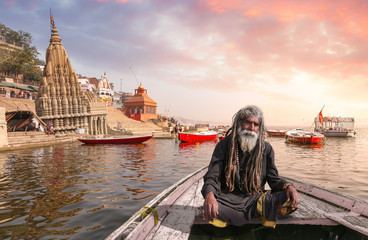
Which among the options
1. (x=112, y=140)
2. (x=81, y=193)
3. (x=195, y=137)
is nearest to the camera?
(x=81, y=193)

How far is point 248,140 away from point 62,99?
3276cm

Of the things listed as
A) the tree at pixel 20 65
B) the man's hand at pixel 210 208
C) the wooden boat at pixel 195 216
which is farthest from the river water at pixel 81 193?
the tree at pixel 20 65

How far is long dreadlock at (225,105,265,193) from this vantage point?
9.52ft

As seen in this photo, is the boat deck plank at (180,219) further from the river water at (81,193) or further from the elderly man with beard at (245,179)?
the river water at (81,193)

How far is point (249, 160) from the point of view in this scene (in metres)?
2.99

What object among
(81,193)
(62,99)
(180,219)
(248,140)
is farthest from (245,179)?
(62,99)

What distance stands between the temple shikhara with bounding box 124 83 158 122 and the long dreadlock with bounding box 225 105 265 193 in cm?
5406

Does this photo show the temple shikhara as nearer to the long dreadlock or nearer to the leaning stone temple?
the leaning stone temple

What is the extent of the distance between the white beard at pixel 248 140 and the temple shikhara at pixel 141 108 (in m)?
54.2

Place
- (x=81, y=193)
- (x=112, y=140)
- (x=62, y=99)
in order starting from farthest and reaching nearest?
1. (x=62, y=99)
2. (x=112, y=140)
3. (x=81, y=193)

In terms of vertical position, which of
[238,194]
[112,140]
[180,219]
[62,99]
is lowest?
[112,140]

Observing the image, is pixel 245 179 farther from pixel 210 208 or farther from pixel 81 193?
pixel 81 193

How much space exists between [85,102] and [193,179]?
1205 inches

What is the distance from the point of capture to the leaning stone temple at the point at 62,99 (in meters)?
28.9
